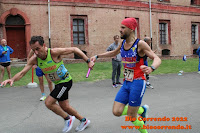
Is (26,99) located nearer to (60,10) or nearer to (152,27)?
(60,10)

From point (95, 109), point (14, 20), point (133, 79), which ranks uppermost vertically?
point (14, 20)

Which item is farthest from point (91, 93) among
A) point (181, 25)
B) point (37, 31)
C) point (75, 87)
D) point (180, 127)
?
point (181, 25)

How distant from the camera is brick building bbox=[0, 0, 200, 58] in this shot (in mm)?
17906

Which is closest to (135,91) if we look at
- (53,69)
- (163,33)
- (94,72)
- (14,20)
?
(53,69)

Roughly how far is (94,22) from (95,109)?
15.8m

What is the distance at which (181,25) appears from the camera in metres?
25.2

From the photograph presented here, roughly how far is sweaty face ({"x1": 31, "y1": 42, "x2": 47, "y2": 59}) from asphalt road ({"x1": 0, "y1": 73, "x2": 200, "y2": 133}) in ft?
5.15

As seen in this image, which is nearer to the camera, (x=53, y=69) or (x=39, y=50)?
(x=39, y=50)

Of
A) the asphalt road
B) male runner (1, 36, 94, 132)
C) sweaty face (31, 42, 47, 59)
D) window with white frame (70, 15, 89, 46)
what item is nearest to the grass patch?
the asphalt road

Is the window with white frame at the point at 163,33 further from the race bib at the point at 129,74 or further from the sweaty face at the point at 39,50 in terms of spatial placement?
the sweaty face at the point at 39,50

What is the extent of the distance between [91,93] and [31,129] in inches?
142

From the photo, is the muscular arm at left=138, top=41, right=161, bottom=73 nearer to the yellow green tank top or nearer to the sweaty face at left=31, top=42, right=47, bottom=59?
the yellow green tank top

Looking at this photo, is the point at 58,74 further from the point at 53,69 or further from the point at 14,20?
the point at 14,20

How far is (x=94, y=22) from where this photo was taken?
20203mm
